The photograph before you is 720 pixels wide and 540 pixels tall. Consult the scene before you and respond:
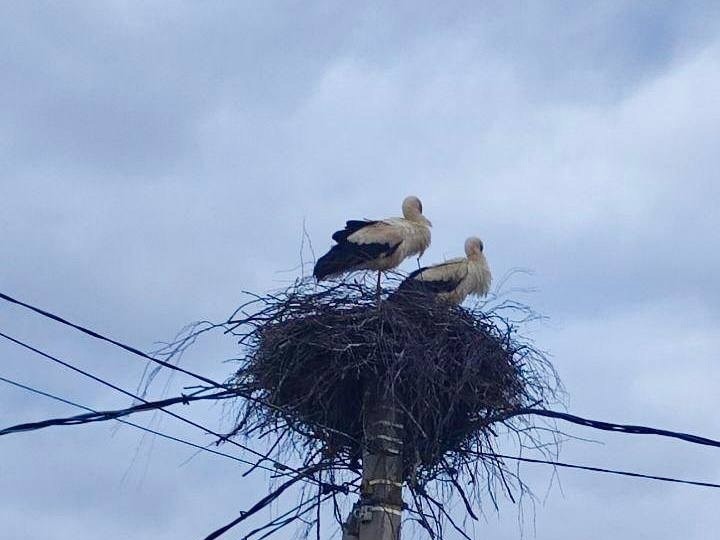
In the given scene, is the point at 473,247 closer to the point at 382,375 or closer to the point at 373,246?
the point at 373,246

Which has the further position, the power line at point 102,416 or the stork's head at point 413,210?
the stork's head at point 413,210

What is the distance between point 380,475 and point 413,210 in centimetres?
380

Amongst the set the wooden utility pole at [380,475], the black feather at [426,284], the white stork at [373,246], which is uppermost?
the white stork at [373,246]

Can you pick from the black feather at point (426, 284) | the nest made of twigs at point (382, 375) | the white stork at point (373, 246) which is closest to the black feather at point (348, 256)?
the white stork at point (373, 246)

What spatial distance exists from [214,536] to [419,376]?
50.9 inches

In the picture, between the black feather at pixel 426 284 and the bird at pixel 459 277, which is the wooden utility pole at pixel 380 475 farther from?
the bird at pixel 459 277

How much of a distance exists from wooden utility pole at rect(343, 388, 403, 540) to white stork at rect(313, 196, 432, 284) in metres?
2.46

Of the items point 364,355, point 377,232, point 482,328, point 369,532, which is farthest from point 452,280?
point 369,532

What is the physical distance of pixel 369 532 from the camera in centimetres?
654

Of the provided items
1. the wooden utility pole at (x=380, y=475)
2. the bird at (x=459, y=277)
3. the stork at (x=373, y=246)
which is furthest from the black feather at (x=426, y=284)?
the wooden utility pole at (x=380, y=475)

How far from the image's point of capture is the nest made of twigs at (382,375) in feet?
22.9

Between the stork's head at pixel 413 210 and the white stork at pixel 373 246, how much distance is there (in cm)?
16

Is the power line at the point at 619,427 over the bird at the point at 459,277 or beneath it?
beneath

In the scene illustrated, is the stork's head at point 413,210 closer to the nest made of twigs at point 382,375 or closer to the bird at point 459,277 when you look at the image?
the bird at point 459,277
